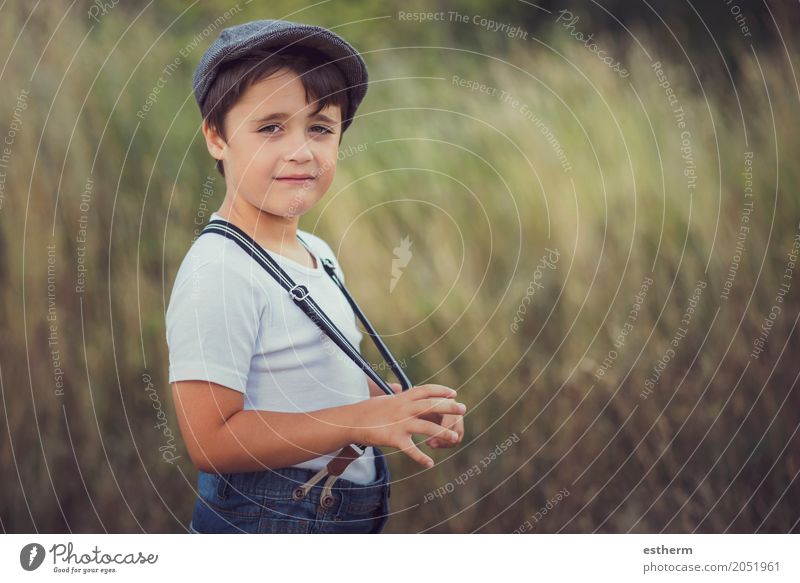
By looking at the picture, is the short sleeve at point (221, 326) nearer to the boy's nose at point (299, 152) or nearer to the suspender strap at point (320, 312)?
the suspender strap at point (320, 312)

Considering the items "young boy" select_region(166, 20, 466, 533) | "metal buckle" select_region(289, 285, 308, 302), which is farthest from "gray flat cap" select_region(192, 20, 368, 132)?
"metal buckle" select_region(289, 285, 308, 302)

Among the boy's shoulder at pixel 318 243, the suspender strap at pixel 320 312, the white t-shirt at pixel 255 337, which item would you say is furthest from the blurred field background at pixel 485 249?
the white t-shirt at pixel 255 337

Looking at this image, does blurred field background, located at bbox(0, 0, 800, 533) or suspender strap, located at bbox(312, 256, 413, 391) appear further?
blurred field background, located at bbox(0, 0, 800, 533)

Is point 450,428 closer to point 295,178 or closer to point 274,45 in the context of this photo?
point 295,178

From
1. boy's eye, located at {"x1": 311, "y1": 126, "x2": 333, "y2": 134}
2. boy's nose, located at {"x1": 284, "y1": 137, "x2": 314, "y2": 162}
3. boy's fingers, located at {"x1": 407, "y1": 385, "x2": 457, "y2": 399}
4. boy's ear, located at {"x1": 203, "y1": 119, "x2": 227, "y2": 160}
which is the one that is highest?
boy's ear, located at {"x1": 203, "y1": 119, "x2": 227, "y2": 160}


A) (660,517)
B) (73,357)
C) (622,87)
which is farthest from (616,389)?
(73,357)

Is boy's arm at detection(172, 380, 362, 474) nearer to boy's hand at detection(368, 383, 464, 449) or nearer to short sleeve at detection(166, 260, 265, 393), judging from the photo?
short sleeve at detection(166, 260, 265, 393)

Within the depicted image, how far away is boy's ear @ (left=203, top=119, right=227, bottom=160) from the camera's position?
70.6 inches

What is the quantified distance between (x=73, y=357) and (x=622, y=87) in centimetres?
134

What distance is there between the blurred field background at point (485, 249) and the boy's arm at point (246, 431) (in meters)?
0.27

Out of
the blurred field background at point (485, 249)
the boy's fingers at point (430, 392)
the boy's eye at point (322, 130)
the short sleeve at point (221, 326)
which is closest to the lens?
the short sleeve at point (221, 326)

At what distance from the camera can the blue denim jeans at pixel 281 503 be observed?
1.77 meters

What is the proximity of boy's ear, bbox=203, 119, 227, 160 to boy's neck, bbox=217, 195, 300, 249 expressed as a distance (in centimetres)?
9
